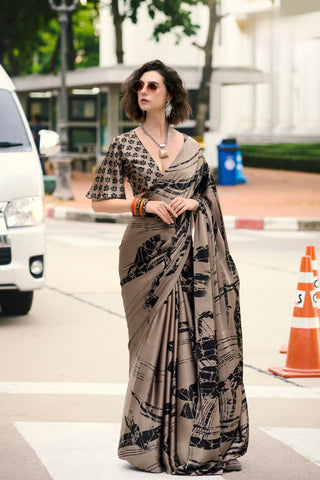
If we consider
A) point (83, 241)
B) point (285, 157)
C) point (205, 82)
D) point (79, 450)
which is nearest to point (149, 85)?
point (79, 450)

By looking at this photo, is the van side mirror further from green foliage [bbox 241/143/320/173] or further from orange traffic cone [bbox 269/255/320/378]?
green foliage [bbox 241/143/320/173]

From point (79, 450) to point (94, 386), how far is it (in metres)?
1.44

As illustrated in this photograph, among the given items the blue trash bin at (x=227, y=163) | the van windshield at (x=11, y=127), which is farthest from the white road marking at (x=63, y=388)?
the blue trash bin at (x=227, y=163)

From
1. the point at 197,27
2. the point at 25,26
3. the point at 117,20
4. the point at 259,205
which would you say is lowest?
the point at 259,205

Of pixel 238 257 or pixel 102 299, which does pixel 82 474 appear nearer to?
pixel 102 299

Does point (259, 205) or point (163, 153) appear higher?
point (163, 153)

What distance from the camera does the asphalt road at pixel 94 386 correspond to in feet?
16.4

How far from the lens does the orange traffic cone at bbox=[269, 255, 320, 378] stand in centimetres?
695

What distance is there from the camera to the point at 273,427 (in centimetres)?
571

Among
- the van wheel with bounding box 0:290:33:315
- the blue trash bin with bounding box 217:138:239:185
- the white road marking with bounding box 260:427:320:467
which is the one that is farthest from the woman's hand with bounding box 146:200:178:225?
the blue trash bin with bounding box 217:138:239:185

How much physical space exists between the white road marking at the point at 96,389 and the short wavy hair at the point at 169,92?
205 centimetres

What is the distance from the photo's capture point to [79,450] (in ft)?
17.1

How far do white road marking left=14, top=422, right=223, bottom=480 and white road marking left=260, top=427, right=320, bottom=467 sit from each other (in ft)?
2.06

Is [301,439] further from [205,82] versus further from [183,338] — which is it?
[205,82]
